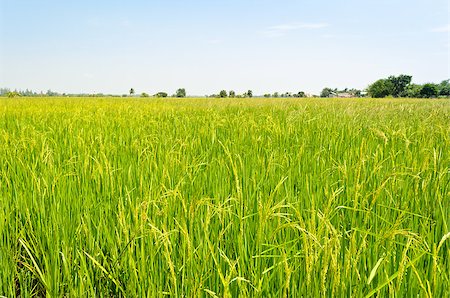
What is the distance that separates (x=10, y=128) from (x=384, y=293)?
4.07m

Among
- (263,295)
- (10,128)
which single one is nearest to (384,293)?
(263,295)

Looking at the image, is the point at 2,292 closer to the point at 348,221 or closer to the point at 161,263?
the point at 161,263

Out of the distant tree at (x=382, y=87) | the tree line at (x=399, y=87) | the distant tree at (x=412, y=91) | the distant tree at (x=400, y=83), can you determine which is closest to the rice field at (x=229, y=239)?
the distant tree at (x=412, y=91)

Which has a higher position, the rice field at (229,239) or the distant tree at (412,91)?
the distant tree at (412,91)

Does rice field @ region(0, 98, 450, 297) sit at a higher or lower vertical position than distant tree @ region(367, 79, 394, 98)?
lower

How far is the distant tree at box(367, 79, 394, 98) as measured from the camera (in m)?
68.5

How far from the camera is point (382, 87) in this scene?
71.0m

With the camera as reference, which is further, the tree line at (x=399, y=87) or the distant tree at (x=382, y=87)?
the distant tree at (x=382, y=87)

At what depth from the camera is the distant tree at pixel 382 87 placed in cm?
6846

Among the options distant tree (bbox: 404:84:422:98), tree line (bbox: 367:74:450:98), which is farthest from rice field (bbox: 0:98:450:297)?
tree line (bbox: 367:74:450:98)

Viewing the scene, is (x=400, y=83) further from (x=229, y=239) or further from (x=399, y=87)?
(x=229, y=239)

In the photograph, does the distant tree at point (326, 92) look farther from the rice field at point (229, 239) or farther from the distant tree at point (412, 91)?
the rice field at point (229, 239)

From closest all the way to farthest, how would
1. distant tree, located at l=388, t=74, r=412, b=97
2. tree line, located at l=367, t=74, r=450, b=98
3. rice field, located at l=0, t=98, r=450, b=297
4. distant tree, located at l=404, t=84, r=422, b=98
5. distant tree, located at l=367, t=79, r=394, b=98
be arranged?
rice field, located at l=0, t=98, r=450, b=297 → distant tree, located at l=404, t=84, r=422, b=98 → tree line, located at l=367, t=74, r=450, b=98 → distant tree, located at l=367, t=79, r=394, b=98 → distant tree, located at l=388, t=74, r=412, b=97

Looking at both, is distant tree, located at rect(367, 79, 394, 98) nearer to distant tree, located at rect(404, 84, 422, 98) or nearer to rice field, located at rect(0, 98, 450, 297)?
distant tree, located at rect(404, 84, 422, 98)
